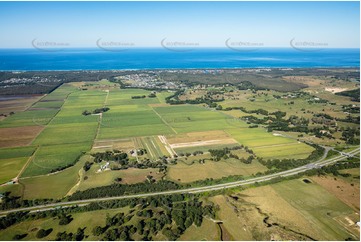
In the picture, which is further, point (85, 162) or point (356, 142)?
point (356, 142)

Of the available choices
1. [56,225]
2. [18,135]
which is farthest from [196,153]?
[18,135]

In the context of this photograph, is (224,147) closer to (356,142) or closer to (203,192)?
(203,192)

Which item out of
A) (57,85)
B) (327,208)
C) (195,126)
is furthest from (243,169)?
(57,85)

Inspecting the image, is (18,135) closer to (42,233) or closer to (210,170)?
(42,233)

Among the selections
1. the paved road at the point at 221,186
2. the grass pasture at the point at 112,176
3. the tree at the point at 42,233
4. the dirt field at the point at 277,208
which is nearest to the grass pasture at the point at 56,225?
the tree at the point at 42,233

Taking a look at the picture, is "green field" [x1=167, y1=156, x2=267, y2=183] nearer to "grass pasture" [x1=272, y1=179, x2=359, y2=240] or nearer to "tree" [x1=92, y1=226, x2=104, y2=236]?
"grass pasture" [x1=272, y1=179, x2=359, y2=240]

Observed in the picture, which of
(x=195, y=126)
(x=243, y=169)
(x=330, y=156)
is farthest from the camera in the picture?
(x=195, y=126)

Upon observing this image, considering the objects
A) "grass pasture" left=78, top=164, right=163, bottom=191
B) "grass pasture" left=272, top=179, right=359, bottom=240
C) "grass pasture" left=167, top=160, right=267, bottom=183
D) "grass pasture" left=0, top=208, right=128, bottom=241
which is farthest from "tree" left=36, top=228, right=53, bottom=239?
"grass pasture" left=272, top=179, right=359, bottom=240

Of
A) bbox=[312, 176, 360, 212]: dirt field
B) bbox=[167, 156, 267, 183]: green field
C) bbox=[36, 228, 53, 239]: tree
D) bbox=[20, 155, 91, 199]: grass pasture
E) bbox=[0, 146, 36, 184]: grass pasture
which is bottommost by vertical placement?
bbox=[0, 146, 36, 184]: grass pasture
